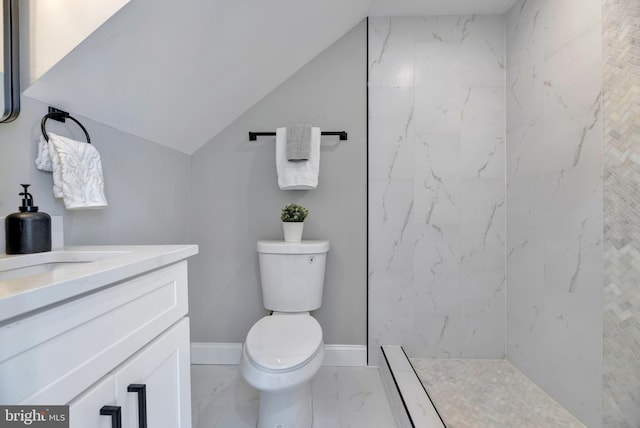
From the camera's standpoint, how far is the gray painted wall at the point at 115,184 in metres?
0.88

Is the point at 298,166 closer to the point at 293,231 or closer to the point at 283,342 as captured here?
the point at 293,231

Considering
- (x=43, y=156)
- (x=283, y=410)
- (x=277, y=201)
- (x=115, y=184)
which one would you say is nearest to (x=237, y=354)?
(x=283, y=410)

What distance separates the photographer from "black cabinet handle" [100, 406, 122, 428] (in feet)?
1.66

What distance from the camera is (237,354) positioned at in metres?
1.89

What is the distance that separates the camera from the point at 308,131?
172 cm

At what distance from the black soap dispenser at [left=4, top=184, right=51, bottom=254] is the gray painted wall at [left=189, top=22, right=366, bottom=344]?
1.08 m

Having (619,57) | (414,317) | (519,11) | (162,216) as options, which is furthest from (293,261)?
(519,11)

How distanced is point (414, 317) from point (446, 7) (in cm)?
188

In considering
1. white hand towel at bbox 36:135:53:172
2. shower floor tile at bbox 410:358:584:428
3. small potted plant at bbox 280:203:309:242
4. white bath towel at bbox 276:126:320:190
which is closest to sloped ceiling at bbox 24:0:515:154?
white hand towel at bbox 36:135:53:172

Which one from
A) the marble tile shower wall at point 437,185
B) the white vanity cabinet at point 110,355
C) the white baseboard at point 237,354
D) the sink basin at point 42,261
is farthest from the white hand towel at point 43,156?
the marble tile shower wall at point 437,185

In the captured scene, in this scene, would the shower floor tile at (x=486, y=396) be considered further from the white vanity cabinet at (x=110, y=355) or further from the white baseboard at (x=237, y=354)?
the white vanity cabinet at (x=110, y=355)

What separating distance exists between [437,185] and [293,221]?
3.03 feet

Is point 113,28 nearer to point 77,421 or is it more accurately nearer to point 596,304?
point 77,421

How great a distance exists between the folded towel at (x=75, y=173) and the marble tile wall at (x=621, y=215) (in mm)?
1888
